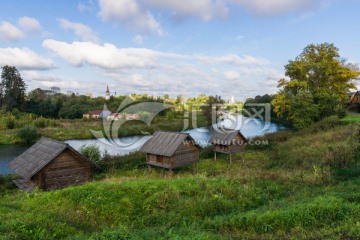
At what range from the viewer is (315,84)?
33.8m

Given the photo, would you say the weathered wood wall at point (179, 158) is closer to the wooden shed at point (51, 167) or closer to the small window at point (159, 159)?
the small window at point (159, 159)

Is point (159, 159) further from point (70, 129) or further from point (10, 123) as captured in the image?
point (10, 123)

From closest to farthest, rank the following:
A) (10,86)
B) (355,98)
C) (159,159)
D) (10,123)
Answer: (159,159), (355,98), (10,123), (10,86)

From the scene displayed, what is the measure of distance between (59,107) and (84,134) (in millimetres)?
30517

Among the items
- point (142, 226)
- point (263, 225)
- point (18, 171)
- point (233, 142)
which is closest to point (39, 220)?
point (142, 226)

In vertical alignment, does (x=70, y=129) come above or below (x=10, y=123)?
below

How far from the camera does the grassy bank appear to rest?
5734 mm

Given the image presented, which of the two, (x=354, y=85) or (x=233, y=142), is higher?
(x=354, y=85)

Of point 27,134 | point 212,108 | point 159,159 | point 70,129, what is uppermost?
point 212,108

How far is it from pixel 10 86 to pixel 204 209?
6285cm

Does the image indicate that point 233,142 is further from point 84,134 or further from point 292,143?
point 84,134

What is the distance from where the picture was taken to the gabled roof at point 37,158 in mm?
13246

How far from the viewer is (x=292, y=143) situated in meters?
24.3

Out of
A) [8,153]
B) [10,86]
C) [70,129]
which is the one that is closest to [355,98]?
[70,129]
